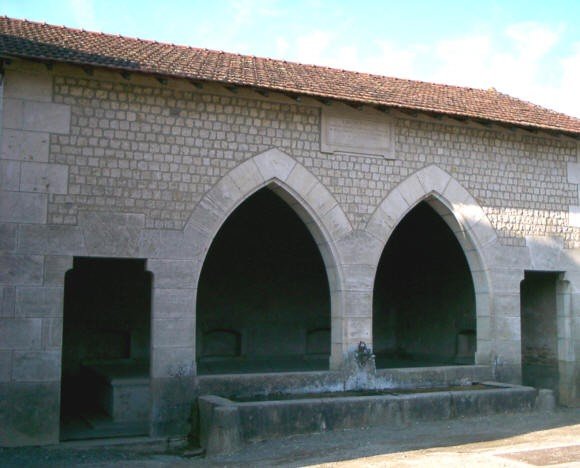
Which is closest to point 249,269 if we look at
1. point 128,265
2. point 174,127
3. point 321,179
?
point 128,265

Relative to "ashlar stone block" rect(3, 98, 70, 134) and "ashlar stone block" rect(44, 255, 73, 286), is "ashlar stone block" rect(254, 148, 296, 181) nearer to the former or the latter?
"ashlar stone block" rect(3, 98, 70, 134)

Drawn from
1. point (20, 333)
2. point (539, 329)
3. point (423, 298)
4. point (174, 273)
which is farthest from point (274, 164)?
point (423, 298)

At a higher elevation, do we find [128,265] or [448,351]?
[128,265]

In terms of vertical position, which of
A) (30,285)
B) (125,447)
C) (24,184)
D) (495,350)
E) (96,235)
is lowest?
(125,447)

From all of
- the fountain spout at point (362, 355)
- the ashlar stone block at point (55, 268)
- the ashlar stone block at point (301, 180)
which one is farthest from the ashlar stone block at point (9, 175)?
the fountain spout at point (362, 355)

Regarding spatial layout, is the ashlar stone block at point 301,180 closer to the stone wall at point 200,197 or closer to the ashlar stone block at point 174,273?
the stone wall at point 200,197

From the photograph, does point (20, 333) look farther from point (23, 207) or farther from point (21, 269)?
point (23, 207)

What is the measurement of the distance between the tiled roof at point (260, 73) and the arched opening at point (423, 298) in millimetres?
2375

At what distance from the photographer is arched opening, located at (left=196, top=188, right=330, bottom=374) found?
13492 mm

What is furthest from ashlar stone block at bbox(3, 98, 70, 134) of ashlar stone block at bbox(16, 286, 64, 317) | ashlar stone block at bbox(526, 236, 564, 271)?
ashlar stone block at bbox(526, 236, 564, 271)

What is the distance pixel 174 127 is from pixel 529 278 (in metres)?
7.08

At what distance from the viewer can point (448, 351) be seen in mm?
14336

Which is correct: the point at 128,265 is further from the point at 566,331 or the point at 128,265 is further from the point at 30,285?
the point at 566,331

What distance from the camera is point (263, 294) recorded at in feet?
46.1
